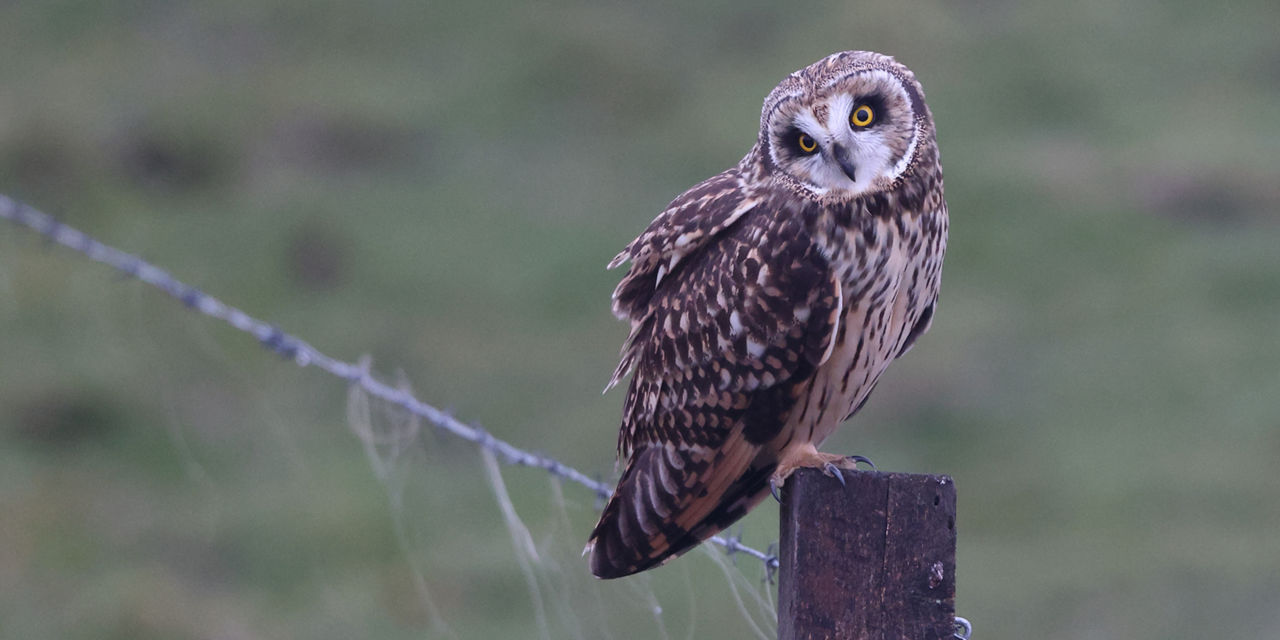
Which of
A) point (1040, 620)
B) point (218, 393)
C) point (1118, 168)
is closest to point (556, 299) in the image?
point (218, 393)

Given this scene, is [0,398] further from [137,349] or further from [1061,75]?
[1061,75]

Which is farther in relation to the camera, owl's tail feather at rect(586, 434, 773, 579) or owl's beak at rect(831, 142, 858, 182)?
owl's tail feather at rect(586, 434, 773, 579)

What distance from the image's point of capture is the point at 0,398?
35.6 ft

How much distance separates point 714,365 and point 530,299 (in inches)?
335

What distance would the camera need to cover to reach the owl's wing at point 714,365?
12.0 ft

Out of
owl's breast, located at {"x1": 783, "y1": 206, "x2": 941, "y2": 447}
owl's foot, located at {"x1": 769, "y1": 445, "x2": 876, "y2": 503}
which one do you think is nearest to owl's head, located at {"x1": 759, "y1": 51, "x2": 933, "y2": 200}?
owl's breast, located at {"x1": 783, "y1": 206, "x2": 941, "y2": 447}

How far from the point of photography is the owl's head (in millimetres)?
3535

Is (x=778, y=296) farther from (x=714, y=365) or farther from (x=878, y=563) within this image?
(x=878, y=563)

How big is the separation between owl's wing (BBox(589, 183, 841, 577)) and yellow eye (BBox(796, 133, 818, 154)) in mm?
156

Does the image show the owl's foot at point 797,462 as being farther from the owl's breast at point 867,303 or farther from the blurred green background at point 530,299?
the blurred green background at point 530,299

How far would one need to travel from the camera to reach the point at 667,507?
3771 millimetres

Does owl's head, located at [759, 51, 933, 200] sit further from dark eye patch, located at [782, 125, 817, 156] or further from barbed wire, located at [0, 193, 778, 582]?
barbed wire, located at [0, 193, 778, 582]

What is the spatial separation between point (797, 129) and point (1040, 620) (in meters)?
6.13

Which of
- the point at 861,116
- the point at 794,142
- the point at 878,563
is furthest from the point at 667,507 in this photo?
the point at 878,563
